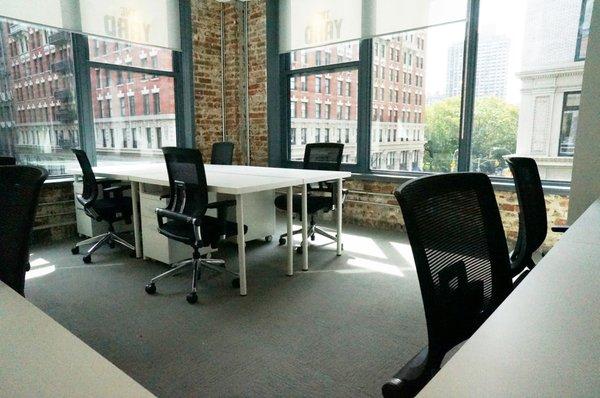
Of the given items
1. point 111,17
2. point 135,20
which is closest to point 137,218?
point 111,17

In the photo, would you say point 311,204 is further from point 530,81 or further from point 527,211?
point 530,81

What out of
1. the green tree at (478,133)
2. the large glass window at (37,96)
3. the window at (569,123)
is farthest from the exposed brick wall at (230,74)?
the window at (569,123)

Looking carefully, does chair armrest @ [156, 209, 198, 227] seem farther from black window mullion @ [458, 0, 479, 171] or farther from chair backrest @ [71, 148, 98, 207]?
black window mullion @ [458, 0, 479, 171]

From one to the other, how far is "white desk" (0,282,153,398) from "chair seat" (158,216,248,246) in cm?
201

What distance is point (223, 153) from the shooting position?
5.15m

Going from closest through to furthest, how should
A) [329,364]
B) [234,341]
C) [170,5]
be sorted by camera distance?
1. [329,364]
2. [234,341]
3. [170,5]

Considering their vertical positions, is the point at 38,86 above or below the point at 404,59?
below

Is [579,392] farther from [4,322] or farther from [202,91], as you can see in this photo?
[202,91]

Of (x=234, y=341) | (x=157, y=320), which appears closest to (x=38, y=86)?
(x=157, y=320)

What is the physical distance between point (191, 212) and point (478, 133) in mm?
3143

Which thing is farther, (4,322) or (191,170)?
(191,170)

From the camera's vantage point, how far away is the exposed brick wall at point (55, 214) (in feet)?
14.0

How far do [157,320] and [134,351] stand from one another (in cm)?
36

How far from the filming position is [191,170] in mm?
2768
